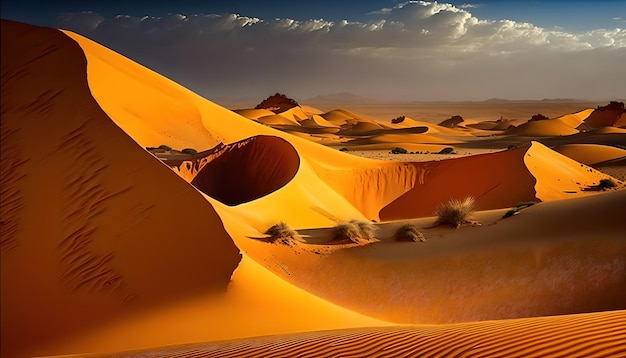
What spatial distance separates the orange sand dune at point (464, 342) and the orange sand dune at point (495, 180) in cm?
1568

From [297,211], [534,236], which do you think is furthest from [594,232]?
[297,211]

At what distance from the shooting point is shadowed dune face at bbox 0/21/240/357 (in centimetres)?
750

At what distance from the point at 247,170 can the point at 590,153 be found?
2323 centimetres

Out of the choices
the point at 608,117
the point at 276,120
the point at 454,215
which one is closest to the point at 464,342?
the point at 454,215

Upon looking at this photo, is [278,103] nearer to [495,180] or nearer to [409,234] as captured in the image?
[495,180]

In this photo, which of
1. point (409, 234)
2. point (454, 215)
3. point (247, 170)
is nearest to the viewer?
point (409, 234)

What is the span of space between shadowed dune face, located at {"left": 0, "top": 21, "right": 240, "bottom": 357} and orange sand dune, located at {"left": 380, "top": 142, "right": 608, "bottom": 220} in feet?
43.3

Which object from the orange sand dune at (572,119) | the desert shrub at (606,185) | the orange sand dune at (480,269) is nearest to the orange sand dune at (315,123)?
the orange sand dune at (572,119)

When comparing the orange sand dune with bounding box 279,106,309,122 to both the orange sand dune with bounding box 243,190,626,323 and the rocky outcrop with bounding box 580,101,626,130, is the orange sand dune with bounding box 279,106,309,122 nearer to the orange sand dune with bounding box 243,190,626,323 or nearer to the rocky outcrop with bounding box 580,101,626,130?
the rocky outcrop with bounding box 580,101,626,130

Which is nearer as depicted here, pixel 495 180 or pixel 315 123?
pixel 495 180

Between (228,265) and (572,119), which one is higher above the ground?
(228,265)

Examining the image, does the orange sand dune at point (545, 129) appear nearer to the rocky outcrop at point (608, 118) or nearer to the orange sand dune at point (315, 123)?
the rocky outcrop at point (608, 118)

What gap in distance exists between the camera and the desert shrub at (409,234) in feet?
38.6

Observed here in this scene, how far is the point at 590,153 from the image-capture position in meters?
31.7
